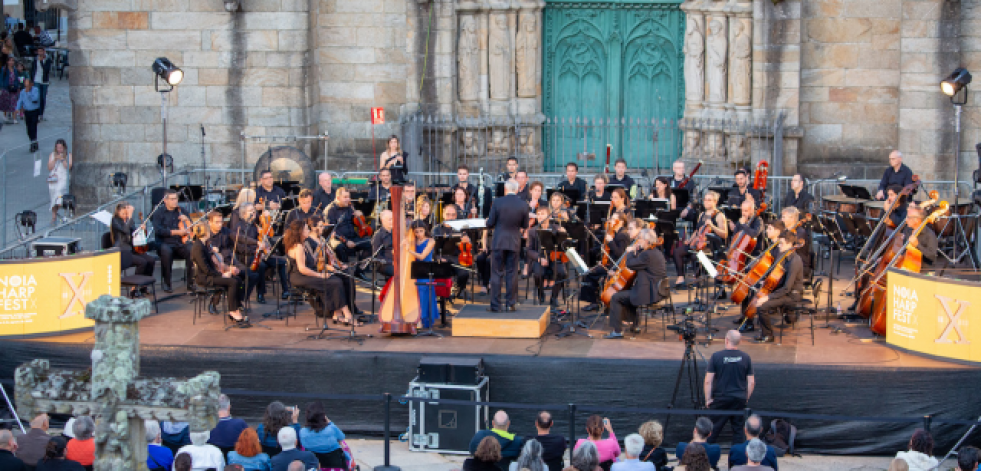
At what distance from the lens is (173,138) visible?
2008 cm

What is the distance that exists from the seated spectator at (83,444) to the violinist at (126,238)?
20.9 feet

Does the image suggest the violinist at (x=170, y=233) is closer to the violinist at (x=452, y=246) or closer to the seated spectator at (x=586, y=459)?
the violinist at (x=452, y=246)

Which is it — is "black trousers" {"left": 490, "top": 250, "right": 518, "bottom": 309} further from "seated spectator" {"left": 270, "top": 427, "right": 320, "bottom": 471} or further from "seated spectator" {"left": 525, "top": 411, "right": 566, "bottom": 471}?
"seated spectator" {"left": 270, "top": 427, "right": 320, "bottom": 471}

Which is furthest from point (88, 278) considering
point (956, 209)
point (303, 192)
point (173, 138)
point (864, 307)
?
point (956, 209)

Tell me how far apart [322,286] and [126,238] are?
327cm

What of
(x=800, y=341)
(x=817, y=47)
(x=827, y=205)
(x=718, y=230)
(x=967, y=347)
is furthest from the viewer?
(x=817, y=47)

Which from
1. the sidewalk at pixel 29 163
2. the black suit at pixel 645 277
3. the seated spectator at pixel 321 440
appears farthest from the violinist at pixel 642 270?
the sidewalk at pixel 29 163

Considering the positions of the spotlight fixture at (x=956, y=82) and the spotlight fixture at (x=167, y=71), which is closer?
the spotlight fixture at (x=956, y=82)

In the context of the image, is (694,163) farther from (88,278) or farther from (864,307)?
(88,278)

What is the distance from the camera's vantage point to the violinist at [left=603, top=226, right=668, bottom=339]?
13.5 m

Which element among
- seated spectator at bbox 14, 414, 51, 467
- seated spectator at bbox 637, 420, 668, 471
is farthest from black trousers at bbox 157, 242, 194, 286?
seated spectator at bbox 637, 420, 668, 471

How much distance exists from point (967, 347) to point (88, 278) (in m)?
9.80

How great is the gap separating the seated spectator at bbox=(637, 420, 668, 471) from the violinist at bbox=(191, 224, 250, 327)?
6.10m

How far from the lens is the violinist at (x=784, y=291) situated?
13445 millimetres
